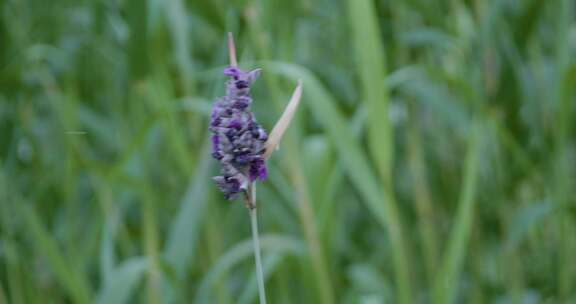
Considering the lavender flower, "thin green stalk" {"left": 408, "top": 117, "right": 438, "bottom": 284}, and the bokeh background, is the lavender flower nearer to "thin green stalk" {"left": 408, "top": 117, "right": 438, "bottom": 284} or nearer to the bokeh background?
the bokeh background

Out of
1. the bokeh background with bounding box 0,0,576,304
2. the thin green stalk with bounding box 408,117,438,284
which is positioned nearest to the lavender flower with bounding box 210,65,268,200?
the bokeh background with bounding box 0,0,576,304

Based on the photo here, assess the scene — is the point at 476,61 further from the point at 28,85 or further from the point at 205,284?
the point at 28,85

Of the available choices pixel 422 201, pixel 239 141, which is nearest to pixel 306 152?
pixel 422 201

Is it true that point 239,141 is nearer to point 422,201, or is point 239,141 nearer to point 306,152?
point 306,152

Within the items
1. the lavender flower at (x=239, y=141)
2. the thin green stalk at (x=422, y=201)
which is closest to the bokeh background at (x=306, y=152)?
the thin green stalk at (x=422, y=201)

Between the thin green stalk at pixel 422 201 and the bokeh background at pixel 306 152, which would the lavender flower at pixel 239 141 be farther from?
the thin green stalk at pixel 422 201
